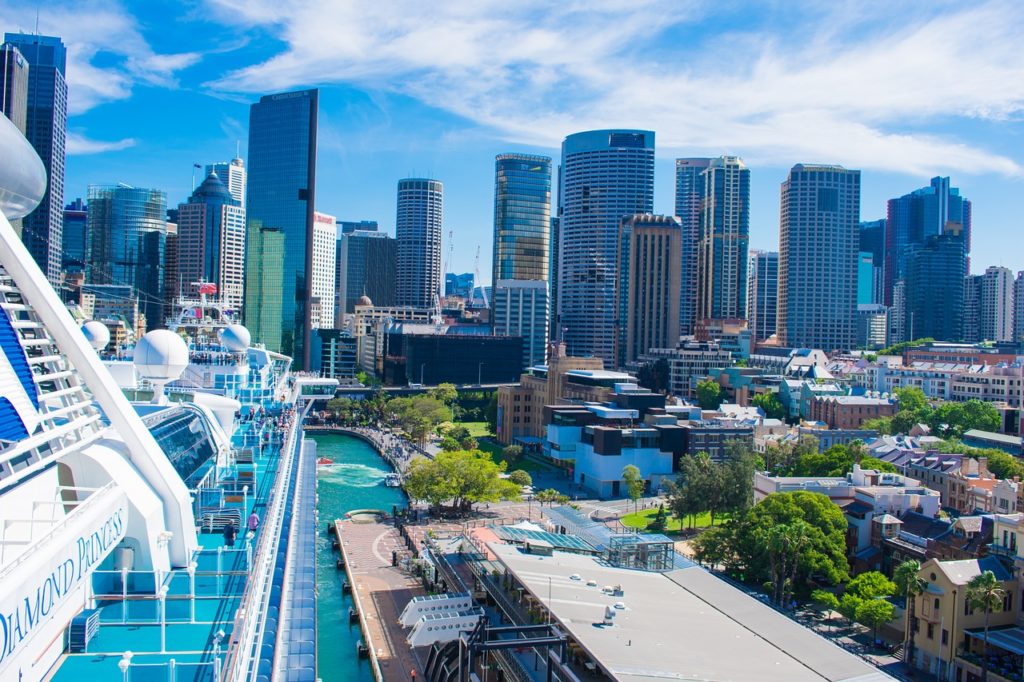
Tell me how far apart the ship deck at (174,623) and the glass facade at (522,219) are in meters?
103

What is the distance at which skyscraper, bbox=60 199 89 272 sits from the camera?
120250mm

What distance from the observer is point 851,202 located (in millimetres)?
116750

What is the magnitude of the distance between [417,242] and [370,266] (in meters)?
11.5

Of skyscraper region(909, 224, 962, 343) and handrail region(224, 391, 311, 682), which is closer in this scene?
handrail region(224, 391, 311, 682)

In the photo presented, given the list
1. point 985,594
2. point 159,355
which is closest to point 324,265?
point 159,355

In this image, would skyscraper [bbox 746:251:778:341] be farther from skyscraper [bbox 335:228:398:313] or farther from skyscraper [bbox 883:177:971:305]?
skyscraper [bbox 335:228:398:313]

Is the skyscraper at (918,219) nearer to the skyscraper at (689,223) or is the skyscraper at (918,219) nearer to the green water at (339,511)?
the skyscraper at (689,223)

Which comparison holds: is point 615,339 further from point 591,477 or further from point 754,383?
point 591,477

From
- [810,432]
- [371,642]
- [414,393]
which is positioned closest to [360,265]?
[414,393]

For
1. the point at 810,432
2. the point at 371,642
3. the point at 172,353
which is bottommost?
the point at 371,642

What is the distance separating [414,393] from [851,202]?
65.5 meters

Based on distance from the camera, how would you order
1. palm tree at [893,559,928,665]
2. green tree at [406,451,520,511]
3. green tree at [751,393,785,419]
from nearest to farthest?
1. palm tree at [893,559,928,665]
2. green tree at [406,451,520,511]
3. green tree at [751,393,785,419]

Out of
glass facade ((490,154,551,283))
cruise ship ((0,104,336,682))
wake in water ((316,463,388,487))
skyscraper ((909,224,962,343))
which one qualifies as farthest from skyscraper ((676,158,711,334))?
cruise ship ((0,104,336,682))

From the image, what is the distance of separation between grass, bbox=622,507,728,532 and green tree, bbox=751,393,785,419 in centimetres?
2890
